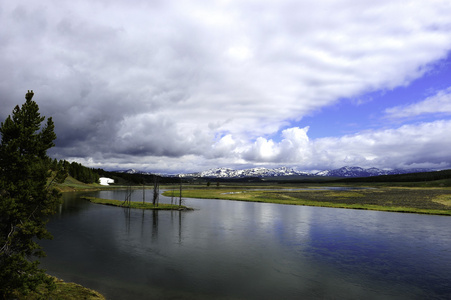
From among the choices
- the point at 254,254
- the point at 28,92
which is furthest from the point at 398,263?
the point at 28,92

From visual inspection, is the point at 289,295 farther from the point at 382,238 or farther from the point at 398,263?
the point at 382,238

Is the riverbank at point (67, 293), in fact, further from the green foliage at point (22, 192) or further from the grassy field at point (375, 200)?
the grassy field at point (375, 200)

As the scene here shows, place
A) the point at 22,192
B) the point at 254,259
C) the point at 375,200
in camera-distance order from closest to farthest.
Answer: the point at 22,192, the point at 254,259, the point at 375,200

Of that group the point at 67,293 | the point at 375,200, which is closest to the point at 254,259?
the point at 67,293

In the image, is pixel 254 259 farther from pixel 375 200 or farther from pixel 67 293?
pixel 375 200

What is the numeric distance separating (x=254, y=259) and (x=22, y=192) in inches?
1046

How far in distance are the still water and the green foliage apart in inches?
278

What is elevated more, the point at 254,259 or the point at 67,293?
the point at 67,293

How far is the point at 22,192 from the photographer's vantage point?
21.9m

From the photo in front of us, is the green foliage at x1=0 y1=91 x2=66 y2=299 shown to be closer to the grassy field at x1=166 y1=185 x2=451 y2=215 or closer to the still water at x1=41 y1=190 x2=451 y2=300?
the still water at x1=41 y1=190 x2=451 y2=300

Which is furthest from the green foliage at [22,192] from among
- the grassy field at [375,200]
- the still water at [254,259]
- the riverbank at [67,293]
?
the grassy field at [375,200]

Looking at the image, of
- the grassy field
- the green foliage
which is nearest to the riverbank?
the green foliage

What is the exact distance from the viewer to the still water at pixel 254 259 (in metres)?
26.2

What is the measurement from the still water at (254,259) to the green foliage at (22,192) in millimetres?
7052
